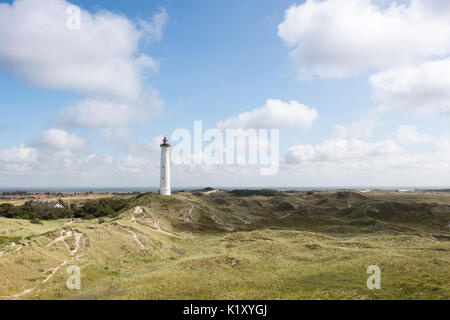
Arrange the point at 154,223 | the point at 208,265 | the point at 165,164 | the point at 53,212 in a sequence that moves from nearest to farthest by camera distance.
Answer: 1. the point at 208,265
2. the point at 154,223
3. the point at 165,164
4. the point at 53,212

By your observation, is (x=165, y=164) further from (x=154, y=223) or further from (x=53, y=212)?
(x=53, y=212)

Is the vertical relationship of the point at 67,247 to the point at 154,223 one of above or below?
above

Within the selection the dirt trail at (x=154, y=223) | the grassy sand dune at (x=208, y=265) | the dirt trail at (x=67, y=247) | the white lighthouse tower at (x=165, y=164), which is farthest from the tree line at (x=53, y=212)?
the dirt trail at (x=67, y=247)

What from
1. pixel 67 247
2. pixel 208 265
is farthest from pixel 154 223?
pixel 208 265

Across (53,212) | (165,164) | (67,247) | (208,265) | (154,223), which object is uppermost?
(165,164)

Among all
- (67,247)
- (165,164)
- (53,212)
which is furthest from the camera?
(53,212)

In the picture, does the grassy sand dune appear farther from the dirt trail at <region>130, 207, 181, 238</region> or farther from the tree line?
the tree line

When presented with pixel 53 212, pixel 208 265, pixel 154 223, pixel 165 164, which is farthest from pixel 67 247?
pixel 53 212

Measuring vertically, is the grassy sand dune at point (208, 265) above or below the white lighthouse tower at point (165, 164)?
below

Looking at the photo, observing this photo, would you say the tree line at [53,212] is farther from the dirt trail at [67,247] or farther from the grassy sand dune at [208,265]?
the dirt trail at [67,247]

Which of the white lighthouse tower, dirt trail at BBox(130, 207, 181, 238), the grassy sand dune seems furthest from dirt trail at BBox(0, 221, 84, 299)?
the white lighthouse tower

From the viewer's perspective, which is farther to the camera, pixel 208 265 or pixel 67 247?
pixel 67 247

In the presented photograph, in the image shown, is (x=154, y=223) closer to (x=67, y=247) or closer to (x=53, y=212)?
(x=67, y=247)
